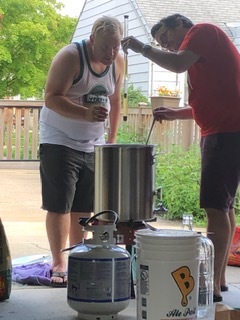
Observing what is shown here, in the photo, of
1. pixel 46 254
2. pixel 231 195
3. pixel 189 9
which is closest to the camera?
pixel 231 195

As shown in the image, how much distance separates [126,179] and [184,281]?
66 cm

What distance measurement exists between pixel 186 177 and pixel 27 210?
1.31m

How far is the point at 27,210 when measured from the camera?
4.85 m

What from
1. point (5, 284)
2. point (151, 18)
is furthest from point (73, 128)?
point (151, 18)

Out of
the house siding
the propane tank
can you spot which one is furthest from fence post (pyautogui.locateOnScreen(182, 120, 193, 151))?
the propane tank

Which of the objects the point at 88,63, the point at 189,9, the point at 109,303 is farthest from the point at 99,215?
the point at 189,9

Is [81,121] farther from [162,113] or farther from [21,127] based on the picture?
[21,127]

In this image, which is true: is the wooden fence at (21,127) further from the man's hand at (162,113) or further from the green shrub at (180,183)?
the man's hand at (162,113)

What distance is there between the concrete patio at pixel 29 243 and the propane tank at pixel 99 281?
115mm

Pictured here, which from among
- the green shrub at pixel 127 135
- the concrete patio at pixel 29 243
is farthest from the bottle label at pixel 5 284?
the green shrub at pixel 127 135

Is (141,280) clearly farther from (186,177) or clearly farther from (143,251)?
(186,177)

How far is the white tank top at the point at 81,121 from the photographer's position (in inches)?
107

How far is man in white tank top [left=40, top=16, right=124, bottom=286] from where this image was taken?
2.67 m

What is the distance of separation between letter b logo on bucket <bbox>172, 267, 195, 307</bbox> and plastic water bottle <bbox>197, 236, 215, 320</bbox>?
42 cm
